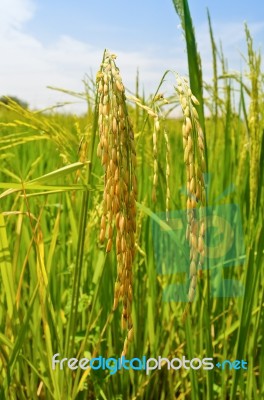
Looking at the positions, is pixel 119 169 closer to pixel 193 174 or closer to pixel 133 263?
pixel 193 174

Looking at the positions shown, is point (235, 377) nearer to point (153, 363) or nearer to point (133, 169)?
point (153, 363)

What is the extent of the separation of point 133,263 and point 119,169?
1.74 feet

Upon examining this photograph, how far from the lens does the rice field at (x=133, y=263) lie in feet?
1.55

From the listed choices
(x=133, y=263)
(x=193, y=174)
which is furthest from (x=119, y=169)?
(x=133, y=263)

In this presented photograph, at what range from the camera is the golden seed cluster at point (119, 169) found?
1.49 ft

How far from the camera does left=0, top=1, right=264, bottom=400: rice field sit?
1.55 ft

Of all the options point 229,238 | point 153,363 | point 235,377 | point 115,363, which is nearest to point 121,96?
point 235,377

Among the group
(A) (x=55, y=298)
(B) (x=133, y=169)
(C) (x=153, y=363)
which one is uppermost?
(B) (x=133, y=169)

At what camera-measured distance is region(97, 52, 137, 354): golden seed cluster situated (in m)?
0.45

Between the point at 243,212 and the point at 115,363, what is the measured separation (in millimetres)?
607

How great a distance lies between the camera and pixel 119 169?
0.46m

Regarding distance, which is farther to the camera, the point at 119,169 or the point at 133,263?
the point at 133,263

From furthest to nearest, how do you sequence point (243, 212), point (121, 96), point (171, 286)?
point (243, 212)
point (171, 286)
point (121, 96)

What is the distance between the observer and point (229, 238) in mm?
1359
